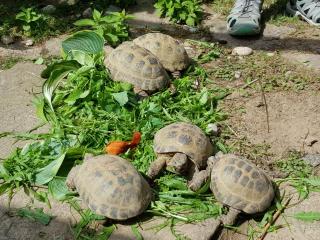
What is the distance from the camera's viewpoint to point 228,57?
512 centimetres

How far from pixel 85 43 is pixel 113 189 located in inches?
82.3

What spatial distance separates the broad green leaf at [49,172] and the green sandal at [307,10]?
3.47 meters

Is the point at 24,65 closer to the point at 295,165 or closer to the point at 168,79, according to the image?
the point at 168,79

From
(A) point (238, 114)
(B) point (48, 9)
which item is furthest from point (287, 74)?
(B) point (48, 9)

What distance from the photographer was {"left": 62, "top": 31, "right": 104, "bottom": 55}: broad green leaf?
4781mm

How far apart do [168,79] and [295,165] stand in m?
1.40

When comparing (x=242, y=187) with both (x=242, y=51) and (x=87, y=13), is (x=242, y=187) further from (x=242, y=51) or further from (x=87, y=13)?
(x=87, y=13)

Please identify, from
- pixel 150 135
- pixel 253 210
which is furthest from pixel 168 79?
pixel 253 210

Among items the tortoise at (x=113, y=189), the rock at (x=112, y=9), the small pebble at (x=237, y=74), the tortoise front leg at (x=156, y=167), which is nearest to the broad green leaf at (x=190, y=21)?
the rock at (x=112, y=9)

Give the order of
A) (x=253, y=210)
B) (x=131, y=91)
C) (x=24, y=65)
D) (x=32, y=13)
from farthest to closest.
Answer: (x=32, y=13) → (x=24, y=65) → (x=131, y=91) → (x=253, y=210)

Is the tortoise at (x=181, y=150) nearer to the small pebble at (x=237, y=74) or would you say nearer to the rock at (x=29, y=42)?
the small pebble at (x=237, y=74)

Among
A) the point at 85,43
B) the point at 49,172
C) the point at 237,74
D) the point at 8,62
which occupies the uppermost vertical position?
the point at 85,43

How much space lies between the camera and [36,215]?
10.9ft

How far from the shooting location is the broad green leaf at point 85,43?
15.7ft
